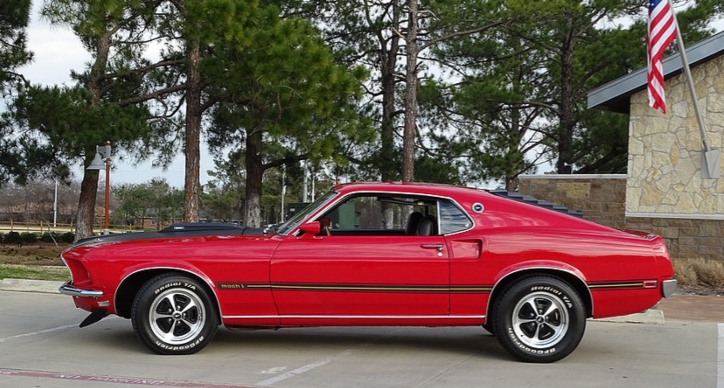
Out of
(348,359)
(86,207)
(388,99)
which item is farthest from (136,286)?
(388,99)

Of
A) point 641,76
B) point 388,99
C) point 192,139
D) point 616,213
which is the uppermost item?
point 388,99

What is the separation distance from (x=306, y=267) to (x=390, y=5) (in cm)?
2185

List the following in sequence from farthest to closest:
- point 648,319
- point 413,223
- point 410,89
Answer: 1. point 410,89
2. point 648,319
3. point 413,223

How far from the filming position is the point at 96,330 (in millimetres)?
8594

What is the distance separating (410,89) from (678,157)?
7.80m

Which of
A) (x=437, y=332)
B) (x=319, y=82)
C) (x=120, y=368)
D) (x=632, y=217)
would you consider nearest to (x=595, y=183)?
(x=632, y=217)

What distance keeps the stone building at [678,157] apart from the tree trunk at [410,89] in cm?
609

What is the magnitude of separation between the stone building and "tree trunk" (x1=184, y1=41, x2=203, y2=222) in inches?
390

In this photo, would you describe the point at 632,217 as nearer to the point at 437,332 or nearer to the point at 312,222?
the point at 437,332

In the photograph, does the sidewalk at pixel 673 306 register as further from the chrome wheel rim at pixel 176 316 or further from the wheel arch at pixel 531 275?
the chrome wheel rim at pixel 176 316

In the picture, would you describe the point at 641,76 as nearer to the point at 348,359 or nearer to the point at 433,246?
the point at 433,246

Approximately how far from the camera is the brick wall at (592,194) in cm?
1750

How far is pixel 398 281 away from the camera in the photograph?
22.5 ft

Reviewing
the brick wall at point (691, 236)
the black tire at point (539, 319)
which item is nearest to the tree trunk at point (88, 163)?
the brick wall at point (691, 236)
